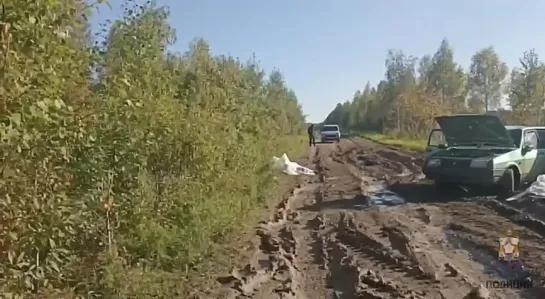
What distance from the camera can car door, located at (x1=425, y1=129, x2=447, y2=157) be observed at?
53.1 feet

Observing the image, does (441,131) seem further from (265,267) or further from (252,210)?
(265,267)

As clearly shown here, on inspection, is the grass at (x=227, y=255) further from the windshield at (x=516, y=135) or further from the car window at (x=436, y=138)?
the windshield at (x=516, y=135)

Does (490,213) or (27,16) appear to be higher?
(27,16)

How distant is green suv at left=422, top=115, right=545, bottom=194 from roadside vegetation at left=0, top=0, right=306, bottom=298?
5.36 m

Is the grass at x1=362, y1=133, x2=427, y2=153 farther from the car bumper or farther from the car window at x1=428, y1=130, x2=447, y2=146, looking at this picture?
the car bumper

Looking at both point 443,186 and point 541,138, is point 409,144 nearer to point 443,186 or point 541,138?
point 541,138

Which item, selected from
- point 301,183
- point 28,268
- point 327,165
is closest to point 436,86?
point 327,165

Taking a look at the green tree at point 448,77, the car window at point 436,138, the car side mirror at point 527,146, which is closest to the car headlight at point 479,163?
the car side mirror at point 527,146

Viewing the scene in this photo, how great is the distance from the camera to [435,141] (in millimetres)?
17031

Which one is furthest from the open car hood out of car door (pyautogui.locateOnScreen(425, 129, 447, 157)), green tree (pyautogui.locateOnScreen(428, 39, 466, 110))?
green tree (pyautogui.locateOnScreen(428, 39, 466, 110))

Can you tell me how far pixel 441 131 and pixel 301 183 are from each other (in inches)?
198

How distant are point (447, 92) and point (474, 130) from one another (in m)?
55.3

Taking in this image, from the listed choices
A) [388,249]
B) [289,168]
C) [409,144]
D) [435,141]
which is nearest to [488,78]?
[409,144]

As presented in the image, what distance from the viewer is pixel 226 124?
1076cm
